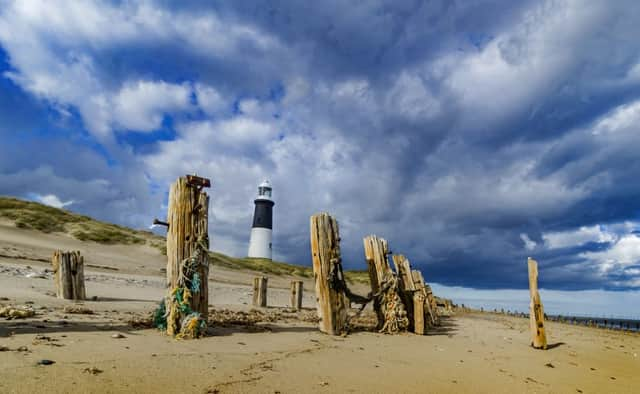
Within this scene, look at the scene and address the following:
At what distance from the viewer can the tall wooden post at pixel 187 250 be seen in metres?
7.18

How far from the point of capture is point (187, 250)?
295 inches

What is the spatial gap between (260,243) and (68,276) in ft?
135

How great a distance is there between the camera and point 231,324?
29.3ft

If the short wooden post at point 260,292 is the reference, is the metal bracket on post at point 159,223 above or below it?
above

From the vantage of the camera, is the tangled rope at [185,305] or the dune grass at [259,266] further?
the dune grass at [259,266]

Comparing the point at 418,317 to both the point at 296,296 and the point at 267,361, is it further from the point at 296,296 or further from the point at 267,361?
the point at 296,296

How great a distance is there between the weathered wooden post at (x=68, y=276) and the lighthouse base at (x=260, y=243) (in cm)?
4051

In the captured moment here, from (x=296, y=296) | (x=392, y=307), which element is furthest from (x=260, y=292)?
(x=392, y=307)

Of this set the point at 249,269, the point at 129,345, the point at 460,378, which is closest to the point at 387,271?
the point at 460,378

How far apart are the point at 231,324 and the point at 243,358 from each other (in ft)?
11.9

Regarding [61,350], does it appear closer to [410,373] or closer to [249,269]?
[410,373]

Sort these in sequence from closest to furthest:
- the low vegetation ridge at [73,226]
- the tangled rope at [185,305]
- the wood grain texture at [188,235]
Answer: the tangled rope at [185,305], the wood grain texture at [188,235], the low vegetation ridge at [73,226]

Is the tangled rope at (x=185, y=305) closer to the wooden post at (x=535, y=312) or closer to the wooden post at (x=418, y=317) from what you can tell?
the wooden post at (x=418, y=317)

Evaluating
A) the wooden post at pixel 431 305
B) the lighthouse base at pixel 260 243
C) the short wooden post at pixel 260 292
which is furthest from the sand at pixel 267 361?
the lighthouse base at pixel 260 243
